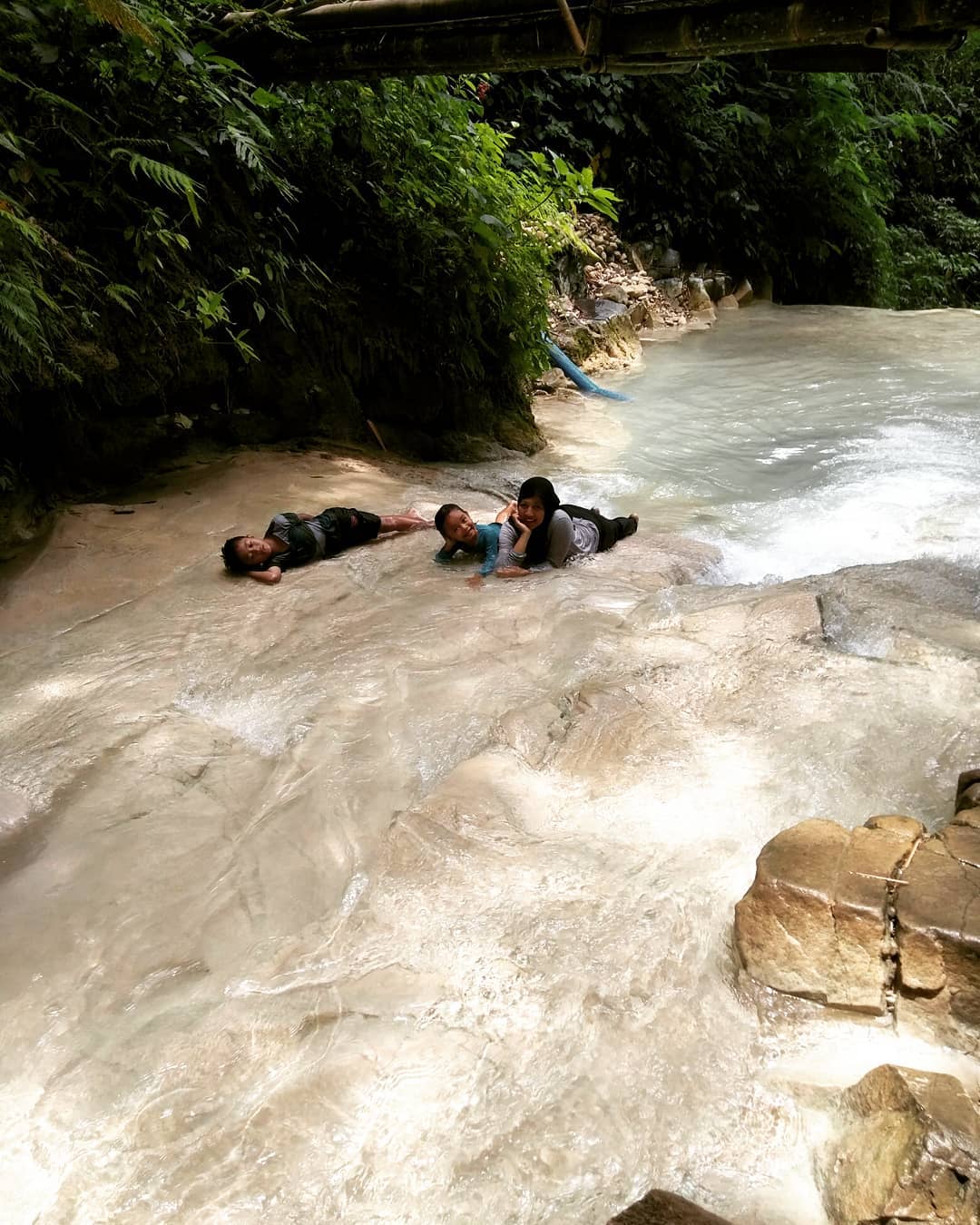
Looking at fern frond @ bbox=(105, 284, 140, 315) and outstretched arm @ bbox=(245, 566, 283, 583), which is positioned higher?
fern frond @ bbox=(105, 284, 140, 315)

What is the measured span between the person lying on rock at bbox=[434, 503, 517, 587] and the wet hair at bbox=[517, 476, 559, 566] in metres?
0.22

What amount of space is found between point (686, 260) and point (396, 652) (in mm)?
13153

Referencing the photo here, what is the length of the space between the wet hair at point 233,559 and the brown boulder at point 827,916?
3.61 meters

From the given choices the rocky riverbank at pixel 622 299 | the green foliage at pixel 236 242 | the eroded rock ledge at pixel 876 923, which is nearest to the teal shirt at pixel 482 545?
the green foliage at pixel 236 242

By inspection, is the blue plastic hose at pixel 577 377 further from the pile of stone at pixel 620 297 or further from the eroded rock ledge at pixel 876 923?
the eroded rock ledge at pixel 876 923

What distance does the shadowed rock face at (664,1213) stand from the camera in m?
1.64

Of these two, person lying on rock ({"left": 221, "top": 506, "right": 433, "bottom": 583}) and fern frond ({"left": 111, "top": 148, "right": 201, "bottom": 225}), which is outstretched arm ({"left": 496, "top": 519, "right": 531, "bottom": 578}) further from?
fern frond ({"left": 111, "top": 148, "right": 201, "bottom": 225})

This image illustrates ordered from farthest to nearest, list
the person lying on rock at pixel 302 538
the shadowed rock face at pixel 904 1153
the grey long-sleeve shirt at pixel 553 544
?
the grey long-sleeve shirt at pixel 553 544
the person lying on rock at pixel 302 538
the shadowed rock face at pixel 904 1153

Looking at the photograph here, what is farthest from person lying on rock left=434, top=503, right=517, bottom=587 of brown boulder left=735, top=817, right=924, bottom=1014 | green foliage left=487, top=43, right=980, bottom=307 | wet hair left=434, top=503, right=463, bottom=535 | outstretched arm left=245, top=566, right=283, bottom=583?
green foliage left=487, top=43, right=980, bottom=307

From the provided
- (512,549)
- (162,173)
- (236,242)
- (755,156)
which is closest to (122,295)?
(162,173)

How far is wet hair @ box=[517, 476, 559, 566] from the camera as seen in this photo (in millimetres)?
5344

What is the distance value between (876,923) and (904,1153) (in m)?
0.57

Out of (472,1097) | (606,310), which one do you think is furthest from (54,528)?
(606,310)

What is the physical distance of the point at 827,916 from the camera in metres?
2.21
